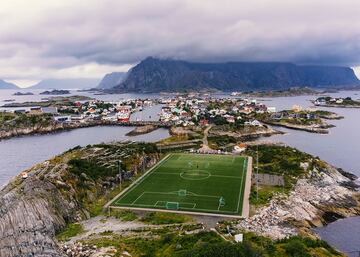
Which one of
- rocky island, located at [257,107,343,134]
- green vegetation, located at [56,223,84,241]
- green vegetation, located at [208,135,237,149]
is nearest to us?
green vegetation, located at [56,223,84,241]

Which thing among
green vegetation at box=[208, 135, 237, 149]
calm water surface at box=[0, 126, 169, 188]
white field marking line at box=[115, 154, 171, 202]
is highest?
white field marking line at box=[115, 154, 171, 202]

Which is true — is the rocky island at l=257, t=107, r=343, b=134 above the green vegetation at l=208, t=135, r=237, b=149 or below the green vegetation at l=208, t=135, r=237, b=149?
below

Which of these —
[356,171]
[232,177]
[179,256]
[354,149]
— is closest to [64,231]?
[179,256]

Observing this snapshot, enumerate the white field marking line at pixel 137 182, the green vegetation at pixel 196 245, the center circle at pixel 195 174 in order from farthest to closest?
1. the center circle at pixel 195 174
2. the white field marking line at pixel 137 182
3. the green vegetation at pixel 196 245

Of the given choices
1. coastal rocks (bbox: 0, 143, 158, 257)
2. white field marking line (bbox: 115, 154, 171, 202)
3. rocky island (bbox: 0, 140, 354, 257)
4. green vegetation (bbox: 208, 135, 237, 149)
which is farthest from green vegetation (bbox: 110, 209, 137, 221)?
green vegetation (bbox: 208, 135, 237, 149)

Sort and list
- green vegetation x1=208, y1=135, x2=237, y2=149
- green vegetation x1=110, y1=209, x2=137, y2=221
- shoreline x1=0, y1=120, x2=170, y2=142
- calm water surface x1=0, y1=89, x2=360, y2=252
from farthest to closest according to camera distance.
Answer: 1. shoreline x1=0, y1=120, x2=170, y2=142
2. green vegetation x1=208, y1=135, x2=237, y2=149
3. calm water surface x1=0, y1=89, x2=360, y2=252
4. green vegetation x1=110, y1=209, x2=137, y2=221

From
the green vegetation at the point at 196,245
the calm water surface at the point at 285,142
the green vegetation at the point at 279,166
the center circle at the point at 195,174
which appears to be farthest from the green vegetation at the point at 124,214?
the calm water surface at the point at 285,142

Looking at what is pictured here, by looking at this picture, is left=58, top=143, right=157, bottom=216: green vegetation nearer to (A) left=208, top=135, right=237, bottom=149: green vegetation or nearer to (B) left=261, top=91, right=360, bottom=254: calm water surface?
(A) left=208, top=135, right=237, bottom=149: green vegetation

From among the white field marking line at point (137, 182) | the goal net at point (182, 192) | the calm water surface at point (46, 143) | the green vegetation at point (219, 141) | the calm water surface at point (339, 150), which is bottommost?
the calm water surface at point (339, 150)

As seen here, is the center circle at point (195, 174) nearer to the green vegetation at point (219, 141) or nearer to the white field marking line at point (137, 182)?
the white field marking line at point (137, 182)
